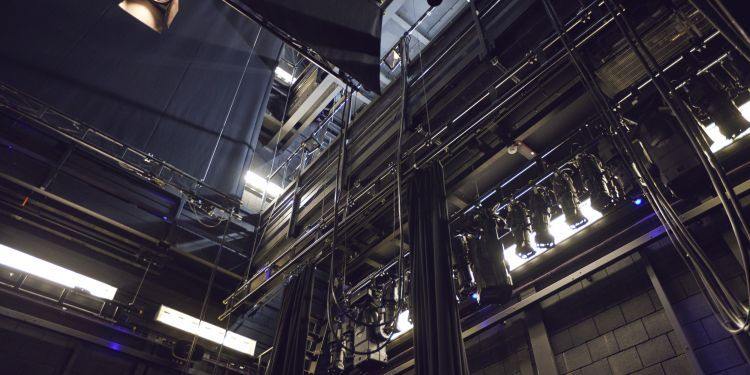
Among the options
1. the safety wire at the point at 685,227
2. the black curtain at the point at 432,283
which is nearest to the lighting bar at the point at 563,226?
the black curtain at the point at 432,283

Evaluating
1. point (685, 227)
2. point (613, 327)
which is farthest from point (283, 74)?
point (685, 227)

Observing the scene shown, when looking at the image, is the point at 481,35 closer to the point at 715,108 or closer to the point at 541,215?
the point at 541,215

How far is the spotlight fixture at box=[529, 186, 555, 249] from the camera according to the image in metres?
3.85

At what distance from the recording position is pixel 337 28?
4.84 meters

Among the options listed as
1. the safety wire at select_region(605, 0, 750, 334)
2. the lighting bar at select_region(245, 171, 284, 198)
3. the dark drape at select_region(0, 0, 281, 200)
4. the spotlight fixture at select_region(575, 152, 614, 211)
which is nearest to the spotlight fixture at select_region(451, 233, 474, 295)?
the spotlight fixture at select_region(575, 152, 614, 211)

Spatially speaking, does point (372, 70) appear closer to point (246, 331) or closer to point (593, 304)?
point (593, 304)

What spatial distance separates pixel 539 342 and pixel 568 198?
137 cm

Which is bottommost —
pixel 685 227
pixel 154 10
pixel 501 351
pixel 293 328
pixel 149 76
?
pixel 685 227

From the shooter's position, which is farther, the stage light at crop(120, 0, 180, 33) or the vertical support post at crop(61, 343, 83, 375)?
the vertical support post at crop(61, 343, 83, 375)

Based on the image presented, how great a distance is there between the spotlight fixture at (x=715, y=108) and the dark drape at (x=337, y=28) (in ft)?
9.57

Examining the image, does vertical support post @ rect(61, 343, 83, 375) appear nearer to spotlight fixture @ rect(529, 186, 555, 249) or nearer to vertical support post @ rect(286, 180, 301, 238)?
vertical support post @ rect(286, 180, 301, 238)

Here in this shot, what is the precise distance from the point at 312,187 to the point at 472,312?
10.7ft

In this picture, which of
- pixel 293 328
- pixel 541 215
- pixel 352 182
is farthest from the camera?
pixel 352 182

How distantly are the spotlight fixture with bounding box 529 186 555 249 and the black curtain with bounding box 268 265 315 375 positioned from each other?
2.79 meters
